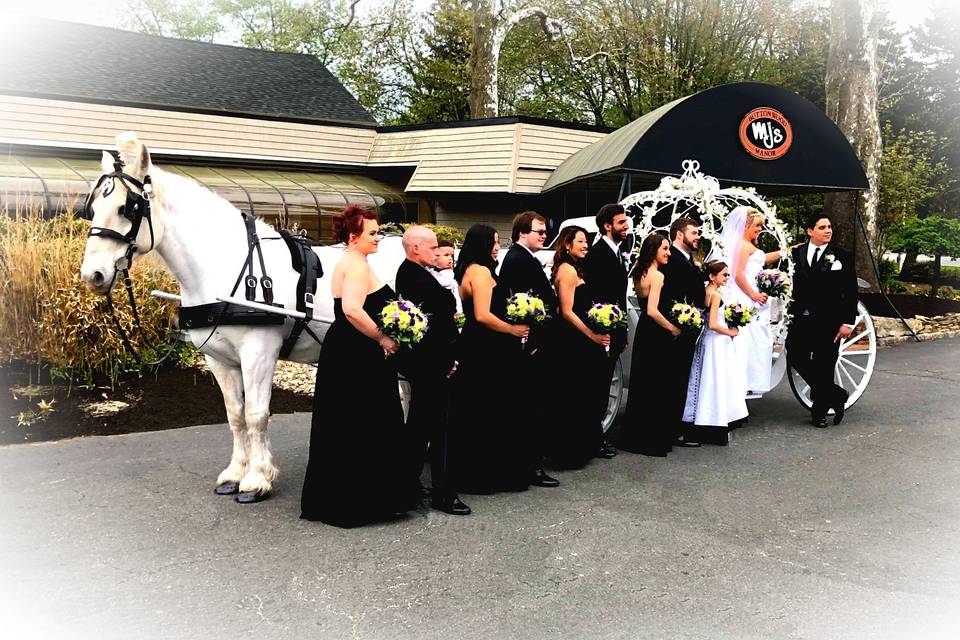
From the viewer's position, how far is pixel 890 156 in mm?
23297

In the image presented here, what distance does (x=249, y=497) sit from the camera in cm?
554

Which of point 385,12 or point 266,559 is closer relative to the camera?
point 266,559

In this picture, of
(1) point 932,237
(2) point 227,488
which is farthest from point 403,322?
(1) point 932,237

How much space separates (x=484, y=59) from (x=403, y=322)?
18477 millimetres

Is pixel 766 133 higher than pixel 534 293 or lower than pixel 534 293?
higher

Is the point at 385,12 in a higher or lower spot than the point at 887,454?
higher

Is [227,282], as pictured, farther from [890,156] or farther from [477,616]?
[890,156]

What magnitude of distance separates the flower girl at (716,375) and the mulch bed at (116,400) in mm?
4306

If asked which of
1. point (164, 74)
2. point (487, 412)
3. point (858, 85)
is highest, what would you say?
point (164, 74)

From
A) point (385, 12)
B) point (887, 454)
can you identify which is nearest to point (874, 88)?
point (887, 454)

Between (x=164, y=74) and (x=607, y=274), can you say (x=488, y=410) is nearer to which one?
(x=607, y=274)

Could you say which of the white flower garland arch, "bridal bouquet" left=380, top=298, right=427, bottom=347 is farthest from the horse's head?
the white flower garland arch

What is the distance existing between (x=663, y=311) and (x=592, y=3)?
86.4ft

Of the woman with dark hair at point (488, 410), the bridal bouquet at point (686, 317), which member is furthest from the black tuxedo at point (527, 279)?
the bridal bouquet at point (686, 317)
